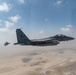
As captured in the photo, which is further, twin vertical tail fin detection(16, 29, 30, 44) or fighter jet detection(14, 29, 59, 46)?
twin vertical tail fin detection(16, 29, 30, 44)

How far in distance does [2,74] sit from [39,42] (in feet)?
487

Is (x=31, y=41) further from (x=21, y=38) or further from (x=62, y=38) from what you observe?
(x=62, y=38)

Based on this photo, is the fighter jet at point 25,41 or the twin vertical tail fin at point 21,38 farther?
the twin vertical tail fin at point 21,38

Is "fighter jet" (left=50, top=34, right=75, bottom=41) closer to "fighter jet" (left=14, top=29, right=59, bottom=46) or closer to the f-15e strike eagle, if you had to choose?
the f-15e strike eagle

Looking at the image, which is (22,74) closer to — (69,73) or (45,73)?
(45,73)

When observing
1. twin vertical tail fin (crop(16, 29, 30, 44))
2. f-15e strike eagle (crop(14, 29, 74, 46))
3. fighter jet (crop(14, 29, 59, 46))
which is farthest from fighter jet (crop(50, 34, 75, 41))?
twin vertical tail fin (crop(16, 29, 30, 44))

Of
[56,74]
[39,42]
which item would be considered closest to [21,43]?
[39,42]

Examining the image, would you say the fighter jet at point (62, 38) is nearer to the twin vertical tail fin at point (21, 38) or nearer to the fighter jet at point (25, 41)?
the fighter jet at point (25, 41)


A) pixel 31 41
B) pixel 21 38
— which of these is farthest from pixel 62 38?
pixel 21 38

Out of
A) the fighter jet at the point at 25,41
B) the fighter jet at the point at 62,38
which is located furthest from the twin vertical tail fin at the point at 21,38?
the fighter jet at the point at 62,38

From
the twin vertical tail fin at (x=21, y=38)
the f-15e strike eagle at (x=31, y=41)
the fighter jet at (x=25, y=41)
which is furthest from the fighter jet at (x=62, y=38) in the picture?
the twin vertical tail fin at (x=21, y=38)

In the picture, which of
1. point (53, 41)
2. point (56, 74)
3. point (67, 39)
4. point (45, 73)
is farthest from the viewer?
point (45, 73)


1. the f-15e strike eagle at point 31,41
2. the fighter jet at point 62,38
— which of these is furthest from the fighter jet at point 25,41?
the fighter jet at point 62,38

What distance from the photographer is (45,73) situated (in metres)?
190
